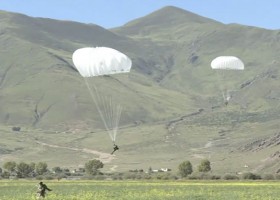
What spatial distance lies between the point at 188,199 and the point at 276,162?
120 meters

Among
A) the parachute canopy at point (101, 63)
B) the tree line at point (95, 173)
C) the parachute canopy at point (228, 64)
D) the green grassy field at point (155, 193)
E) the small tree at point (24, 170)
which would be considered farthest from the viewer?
the small tree at point (24, 170)

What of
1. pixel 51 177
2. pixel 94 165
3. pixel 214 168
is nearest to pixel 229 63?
pixel 51 177

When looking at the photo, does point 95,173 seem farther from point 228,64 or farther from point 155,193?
point 155,193

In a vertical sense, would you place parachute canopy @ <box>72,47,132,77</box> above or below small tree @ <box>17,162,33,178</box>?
below

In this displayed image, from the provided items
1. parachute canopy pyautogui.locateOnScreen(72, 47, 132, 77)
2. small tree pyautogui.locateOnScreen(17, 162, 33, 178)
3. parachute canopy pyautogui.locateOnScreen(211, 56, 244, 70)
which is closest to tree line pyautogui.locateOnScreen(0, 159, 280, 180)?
small tree pyautogui.locateOnScreen(17, 162, 33, 178)

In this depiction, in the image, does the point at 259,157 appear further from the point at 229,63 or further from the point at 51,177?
the point at 229,63

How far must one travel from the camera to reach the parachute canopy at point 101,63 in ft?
201

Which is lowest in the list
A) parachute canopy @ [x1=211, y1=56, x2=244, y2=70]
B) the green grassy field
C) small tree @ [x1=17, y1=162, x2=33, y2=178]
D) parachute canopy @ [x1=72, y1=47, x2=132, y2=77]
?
the green grassy field

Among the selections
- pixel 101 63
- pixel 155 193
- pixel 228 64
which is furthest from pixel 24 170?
pixel 101 63

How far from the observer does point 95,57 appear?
62281mm

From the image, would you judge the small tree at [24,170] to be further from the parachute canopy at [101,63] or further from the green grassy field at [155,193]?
the parachute canopy at [101,63]

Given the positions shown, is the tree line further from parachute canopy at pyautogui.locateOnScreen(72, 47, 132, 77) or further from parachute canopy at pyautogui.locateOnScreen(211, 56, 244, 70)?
parachute canopy at pyautogui.locateOnScreen(72, 47, 132, 77)

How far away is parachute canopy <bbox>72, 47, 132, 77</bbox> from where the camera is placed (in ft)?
201

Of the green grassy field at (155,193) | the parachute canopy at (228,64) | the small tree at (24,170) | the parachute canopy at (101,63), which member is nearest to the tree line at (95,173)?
the small tree at (24,170)
